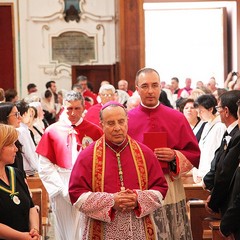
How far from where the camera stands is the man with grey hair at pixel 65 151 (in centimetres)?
670

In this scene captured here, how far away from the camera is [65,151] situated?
22.2 ft

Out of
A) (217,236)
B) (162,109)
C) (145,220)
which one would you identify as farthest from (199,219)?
(145,220)

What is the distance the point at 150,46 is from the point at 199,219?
16.1m

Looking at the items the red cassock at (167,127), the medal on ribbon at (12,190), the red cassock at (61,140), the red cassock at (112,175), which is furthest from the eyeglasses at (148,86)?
the medal on ribbon at (12,190)

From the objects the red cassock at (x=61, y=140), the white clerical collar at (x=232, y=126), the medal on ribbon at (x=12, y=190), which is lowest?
the medal on ribbon at (x=12, y=190)

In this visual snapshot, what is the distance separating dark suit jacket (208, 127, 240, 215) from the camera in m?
5.27

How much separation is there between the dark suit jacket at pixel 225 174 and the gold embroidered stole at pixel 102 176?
0.72m

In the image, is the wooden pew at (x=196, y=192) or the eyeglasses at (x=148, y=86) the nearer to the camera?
the eyeglasses at (x=148, y=86)

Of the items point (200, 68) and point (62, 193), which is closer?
point (62, 193)

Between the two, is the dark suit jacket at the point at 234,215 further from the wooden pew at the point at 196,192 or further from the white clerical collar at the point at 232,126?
the wooden pew at the point at 196,192

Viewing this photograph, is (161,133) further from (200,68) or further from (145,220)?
(200,68)

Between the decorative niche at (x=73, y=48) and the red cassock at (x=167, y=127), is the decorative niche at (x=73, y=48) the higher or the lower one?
the higher one

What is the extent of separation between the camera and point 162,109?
602 cm

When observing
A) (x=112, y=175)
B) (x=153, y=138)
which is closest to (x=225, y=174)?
(x=153, y=138)
